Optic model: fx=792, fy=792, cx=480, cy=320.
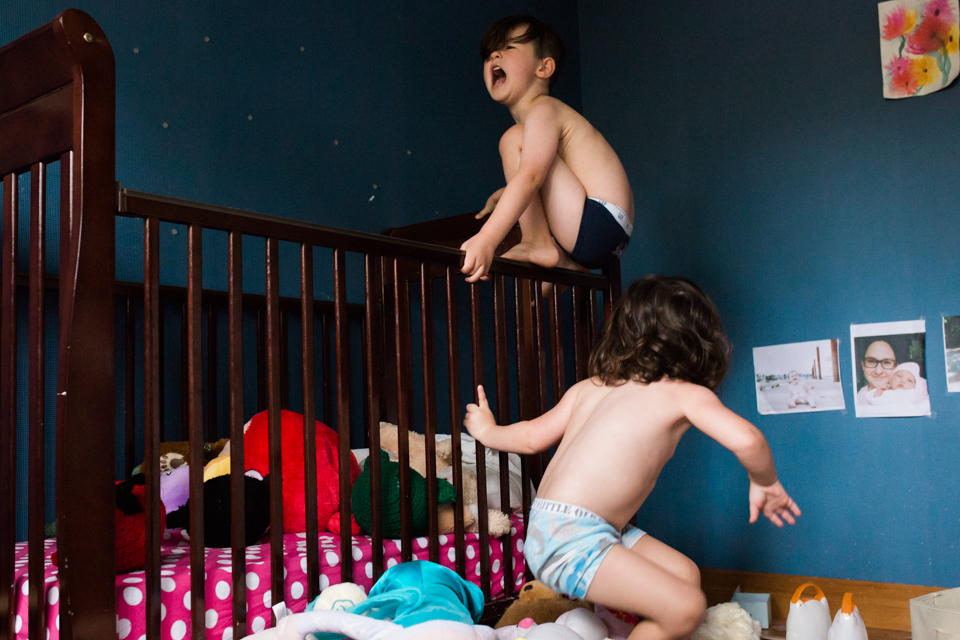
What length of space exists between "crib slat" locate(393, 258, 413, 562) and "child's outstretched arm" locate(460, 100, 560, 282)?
142mm

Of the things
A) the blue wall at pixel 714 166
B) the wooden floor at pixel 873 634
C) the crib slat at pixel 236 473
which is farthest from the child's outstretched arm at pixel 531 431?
the wooden floor at pixel 873 634

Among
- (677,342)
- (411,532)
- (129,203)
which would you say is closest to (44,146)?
(129,203)

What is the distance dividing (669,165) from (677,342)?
177 centimetres

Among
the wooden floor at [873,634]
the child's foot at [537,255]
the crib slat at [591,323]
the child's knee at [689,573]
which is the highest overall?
the child's foot at [537,255]

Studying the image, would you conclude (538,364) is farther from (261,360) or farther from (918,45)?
(918,45)

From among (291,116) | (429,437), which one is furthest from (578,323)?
(291,116)

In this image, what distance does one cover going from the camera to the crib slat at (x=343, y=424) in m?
1.20

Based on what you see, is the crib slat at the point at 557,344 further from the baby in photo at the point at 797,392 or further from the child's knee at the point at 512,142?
the baby in photo at the point at 797,392

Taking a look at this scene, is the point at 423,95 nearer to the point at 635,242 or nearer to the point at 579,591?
the point at 635,242

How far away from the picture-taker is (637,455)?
1.20 meters

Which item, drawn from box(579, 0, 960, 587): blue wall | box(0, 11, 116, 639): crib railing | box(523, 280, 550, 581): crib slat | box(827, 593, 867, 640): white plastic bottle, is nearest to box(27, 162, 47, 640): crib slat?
box(0, 11, 116, 639): crib railing

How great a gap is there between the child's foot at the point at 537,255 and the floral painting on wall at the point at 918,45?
4.53 ft

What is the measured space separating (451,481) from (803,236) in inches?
59.2

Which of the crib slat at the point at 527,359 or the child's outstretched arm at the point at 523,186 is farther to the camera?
the crib slat at the point at 527,359
